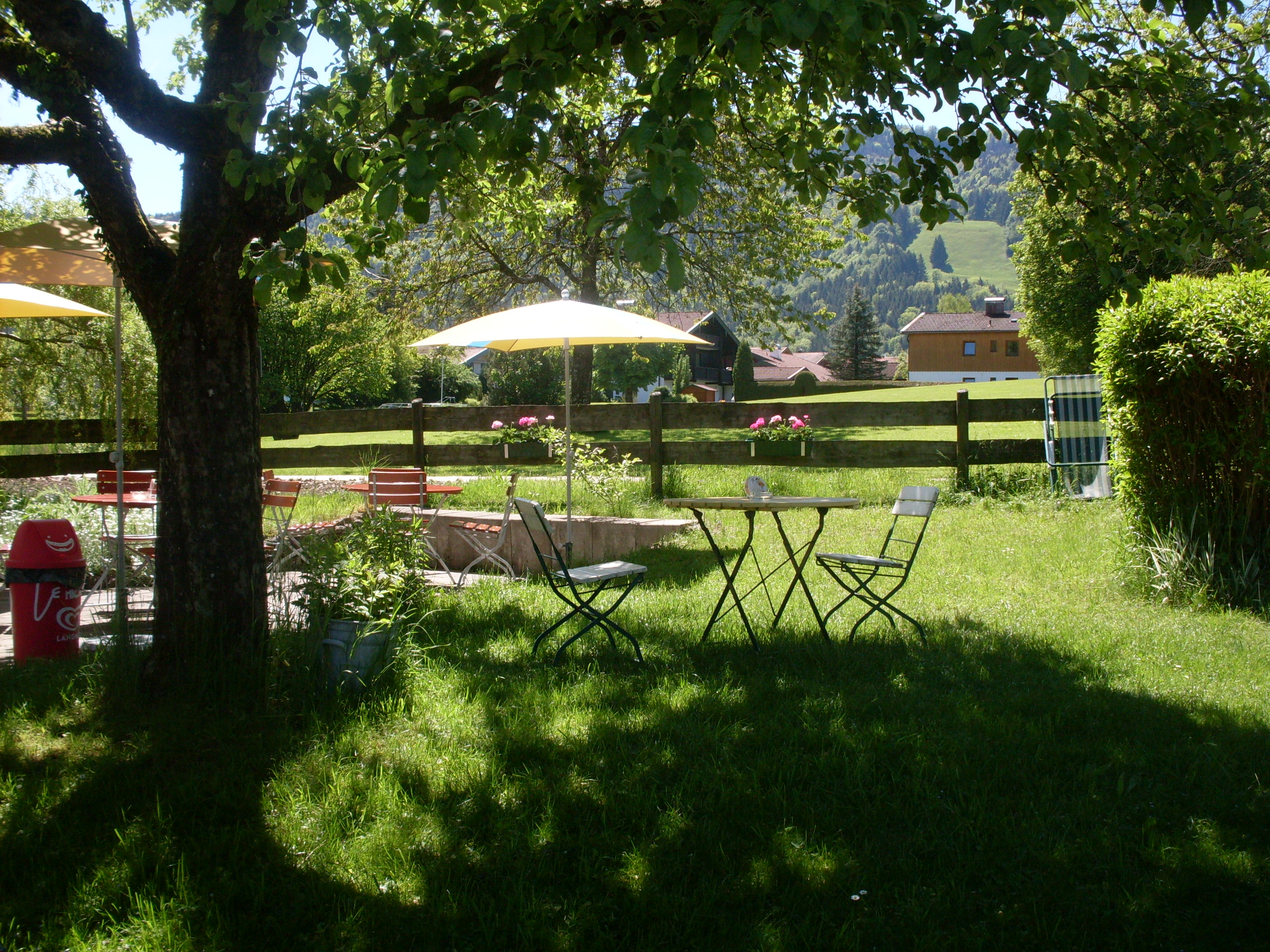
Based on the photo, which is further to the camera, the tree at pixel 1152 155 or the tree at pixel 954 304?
the tree at pixel 954 304

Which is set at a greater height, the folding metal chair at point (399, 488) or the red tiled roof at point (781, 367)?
the red tiled roof at point (781, 367)

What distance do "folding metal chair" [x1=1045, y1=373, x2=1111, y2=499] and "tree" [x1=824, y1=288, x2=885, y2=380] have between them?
229 feet

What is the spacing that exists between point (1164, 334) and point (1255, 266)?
2.20 metres

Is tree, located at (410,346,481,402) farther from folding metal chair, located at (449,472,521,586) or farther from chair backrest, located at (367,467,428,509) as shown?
chair backrest, located at (367,467,428,509)

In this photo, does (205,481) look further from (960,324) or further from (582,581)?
(960,324)

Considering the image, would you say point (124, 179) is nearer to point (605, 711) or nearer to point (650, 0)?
point (650, 0)

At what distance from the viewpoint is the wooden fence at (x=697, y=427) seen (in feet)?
35.5

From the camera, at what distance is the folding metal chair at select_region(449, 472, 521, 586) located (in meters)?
7.52

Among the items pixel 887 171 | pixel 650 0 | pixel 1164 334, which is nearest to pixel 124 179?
pixel 650 0

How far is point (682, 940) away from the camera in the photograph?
244cm

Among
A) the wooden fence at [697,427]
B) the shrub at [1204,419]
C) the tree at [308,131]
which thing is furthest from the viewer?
the wooden fence at [697,427]

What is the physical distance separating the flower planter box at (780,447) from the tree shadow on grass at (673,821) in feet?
22.4

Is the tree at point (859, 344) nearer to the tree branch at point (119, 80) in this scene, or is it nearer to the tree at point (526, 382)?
the tree at point (526, 382)

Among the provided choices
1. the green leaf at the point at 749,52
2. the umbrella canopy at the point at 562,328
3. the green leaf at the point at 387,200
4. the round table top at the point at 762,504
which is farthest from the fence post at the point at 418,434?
the green leaf at the point at 749,52
